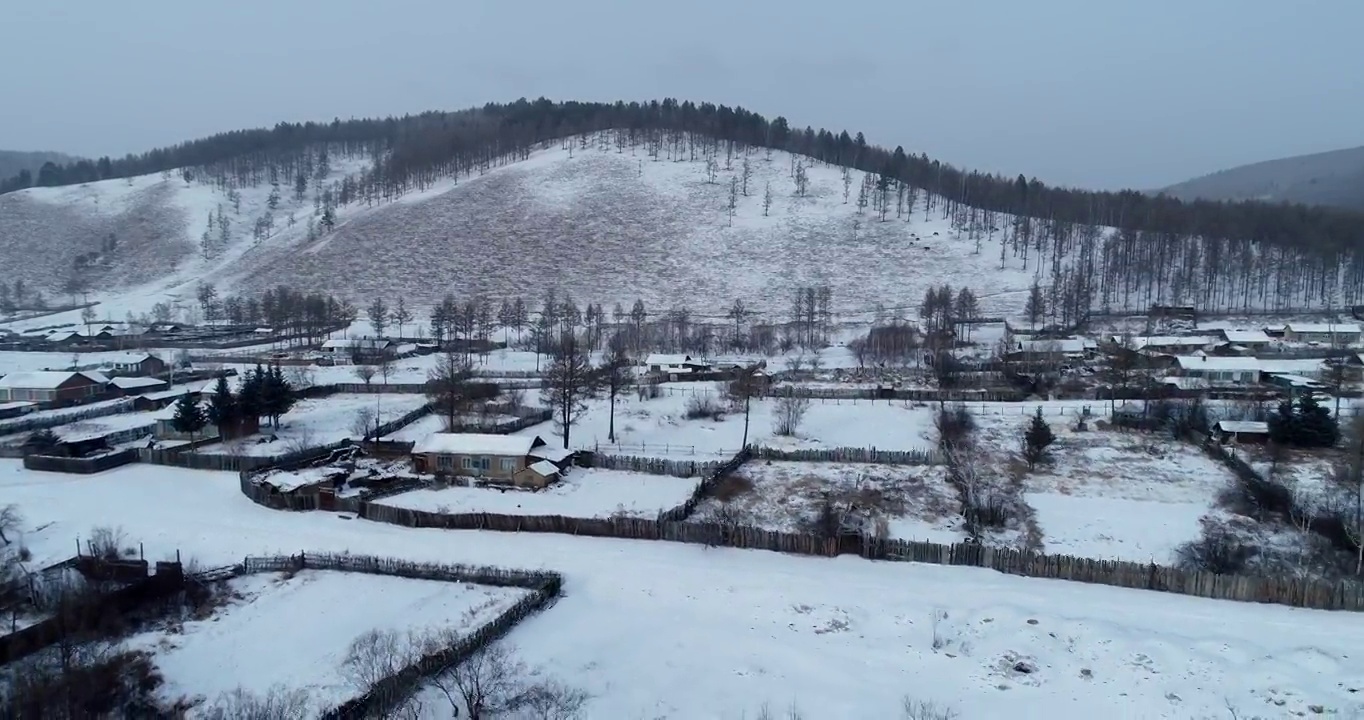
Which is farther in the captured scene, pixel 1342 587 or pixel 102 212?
pixel 102 212

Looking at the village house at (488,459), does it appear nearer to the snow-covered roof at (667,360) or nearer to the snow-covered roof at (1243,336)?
the snow-covered roof at (667,360)

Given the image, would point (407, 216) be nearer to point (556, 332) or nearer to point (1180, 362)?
point (556, 332)

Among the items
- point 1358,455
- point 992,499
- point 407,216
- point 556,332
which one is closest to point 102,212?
point 407,216

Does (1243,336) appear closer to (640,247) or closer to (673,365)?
(673,365)

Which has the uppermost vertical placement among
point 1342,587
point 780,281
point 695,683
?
point 780,281

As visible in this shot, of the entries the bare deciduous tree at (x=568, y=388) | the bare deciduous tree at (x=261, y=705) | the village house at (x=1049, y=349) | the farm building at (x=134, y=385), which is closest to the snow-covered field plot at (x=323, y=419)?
the bare deciduous tree at (x=568, y=388)

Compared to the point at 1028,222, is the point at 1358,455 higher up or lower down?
lower down

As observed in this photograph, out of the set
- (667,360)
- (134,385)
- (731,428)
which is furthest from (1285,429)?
(134,385)
